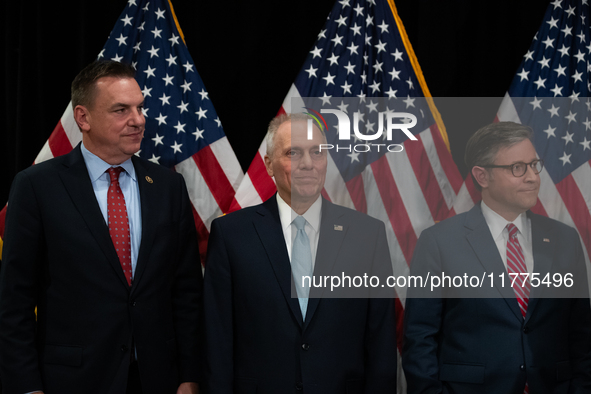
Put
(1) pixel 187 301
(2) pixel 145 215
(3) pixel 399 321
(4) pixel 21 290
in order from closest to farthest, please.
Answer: (4) pixel 21 290 < (2) pixel 145 215 < (1) pixel 187 301 < (3) pixel 399 321

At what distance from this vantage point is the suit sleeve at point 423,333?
2.05 meters

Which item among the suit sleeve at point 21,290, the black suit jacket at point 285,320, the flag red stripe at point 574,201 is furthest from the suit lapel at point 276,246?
the flag red stripe at point 574,201

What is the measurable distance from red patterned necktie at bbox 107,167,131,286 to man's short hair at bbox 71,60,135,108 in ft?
1.29

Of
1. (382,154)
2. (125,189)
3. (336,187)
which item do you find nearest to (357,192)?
(336,187)

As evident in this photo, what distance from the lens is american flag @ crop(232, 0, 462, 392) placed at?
8.16ft

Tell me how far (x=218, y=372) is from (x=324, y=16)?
2045mm

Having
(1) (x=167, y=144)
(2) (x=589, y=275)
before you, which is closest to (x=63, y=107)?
(1) (x=167, y=144)

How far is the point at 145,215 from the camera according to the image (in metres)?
2.06

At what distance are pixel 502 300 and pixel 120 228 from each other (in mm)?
1486

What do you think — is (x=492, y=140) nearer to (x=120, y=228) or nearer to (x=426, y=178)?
(x=426, y=178)

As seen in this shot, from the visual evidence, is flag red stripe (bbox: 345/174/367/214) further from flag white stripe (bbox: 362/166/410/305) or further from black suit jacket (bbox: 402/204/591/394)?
black suit jacket (bbox: 402/204/591/394)

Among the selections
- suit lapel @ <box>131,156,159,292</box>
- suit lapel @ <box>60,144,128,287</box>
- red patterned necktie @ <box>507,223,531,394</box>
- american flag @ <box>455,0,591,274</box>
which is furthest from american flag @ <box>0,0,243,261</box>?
red patterned necktie @ <box>507,223,531,394</box>

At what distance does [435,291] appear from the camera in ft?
6.87

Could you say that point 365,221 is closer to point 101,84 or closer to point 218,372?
point 218,372
